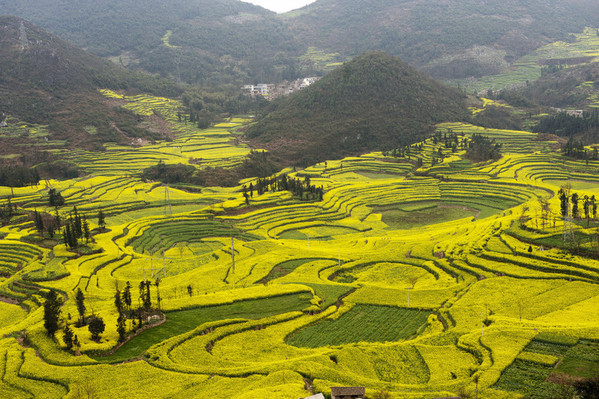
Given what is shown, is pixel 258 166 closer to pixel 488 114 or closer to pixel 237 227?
pixel 237 227

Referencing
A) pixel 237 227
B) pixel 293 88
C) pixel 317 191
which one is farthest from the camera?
pixel 293 88

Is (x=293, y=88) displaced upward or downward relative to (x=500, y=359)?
upward

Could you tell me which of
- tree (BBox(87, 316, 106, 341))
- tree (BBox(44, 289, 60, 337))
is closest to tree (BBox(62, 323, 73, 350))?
tree (BBox(87, 316, 106, 341))

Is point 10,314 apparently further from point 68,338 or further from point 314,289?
point 314,289

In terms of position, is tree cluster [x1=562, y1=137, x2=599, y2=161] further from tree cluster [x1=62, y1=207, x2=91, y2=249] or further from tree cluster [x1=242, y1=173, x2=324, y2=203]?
tree cluster [x1=62, y1=207, x2=91, y2=249]

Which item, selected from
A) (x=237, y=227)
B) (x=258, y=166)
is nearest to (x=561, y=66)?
(x=258, y=166)

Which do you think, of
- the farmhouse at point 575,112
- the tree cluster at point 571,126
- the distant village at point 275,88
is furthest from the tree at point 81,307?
the distant village at point 275,88
